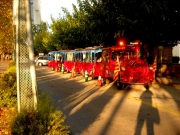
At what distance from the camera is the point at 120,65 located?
13.3m

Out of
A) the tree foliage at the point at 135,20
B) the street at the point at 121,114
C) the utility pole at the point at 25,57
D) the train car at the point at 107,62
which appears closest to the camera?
the utility pole at the point at 25,57

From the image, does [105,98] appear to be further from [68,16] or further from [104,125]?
[68,16]

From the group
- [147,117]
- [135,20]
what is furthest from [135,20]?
[147,117]

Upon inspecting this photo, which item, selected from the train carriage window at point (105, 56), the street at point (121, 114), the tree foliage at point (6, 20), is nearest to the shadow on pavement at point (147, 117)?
the street at point (121, 114)

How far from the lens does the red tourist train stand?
13.2 meters

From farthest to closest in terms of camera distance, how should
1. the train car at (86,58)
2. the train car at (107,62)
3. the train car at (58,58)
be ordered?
the train car at (58,58), the train car at (86,58), the train car at (107,62)

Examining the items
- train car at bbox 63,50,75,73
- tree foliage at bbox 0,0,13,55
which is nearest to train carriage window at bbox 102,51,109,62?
tree foliage at bbox 0,0,13,55

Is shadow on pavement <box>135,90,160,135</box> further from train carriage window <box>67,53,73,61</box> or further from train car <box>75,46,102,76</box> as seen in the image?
train carriage window <box>67,53,73,61</box>

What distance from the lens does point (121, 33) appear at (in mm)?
16641

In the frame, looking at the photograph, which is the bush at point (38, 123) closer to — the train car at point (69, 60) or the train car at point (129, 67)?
the train car at point (129, 67)

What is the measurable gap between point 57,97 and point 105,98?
2.26 metres

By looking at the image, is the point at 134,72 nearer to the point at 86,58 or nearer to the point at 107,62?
the point at 107,62

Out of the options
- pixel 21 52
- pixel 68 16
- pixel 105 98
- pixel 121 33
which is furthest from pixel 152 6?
pixel 68 16

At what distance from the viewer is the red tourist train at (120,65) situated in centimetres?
1318
